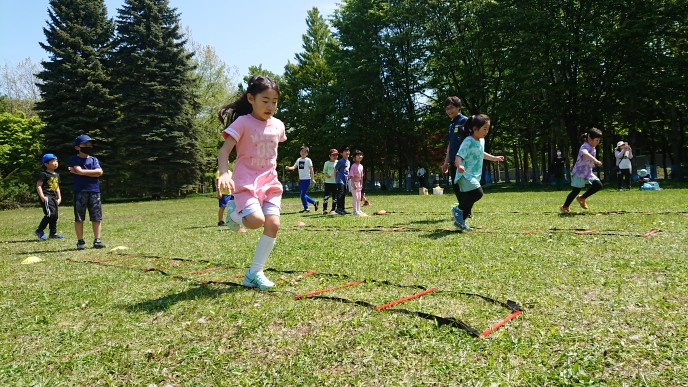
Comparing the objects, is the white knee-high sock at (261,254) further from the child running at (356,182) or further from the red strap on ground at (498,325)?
the child running at (356,182)

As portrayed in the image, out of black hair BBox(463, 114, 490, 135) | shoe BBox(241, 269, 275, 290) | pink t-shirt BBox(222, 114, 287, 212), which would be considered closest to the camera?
shoe BBox(241, 269, 275, 290)

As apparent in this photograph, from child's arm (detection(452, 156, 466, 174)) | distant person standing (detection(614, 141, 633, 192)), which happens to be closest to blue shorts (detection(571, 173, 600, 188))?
child's arm (detection(452, 156, 466, 174))

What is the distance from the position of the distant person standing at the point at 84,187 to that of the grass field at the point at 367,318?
1985mm

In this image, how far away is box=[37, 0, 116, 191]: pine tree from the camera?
118ft

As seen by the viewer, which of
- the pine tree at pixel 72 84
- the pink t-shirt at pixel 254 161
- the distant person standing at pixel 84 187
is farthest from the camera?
the pine tree at pixel 72 84

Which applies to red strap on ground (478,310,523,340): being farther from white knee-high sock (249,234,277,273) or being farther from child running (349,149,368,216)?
child running (349,149,368,216)

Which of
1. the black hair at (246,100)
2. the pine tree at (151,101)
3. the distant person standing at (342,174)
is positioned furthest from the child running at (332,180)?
the pine tree at (151,101)

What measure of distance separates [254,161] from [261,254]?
96cm

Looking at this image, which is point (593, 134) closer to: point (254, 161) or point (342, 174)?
point (342, 174)

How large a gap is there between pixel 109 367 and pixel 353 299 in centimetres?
190

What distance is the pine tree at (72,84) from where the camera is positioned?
118 feet

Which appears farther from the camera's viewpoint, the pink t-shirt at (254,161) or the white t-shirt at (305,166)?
the white t-shirt at (305,166)

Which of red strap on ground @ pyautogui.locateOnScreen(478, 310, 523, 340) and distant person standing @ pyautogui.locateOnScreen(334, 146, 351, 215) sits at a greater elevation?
distant person standing @ pyautogui.locateOnScreen(334, 146, 351, 215)

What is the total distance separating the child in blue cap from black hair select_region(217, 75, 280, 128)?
758 centimetres
